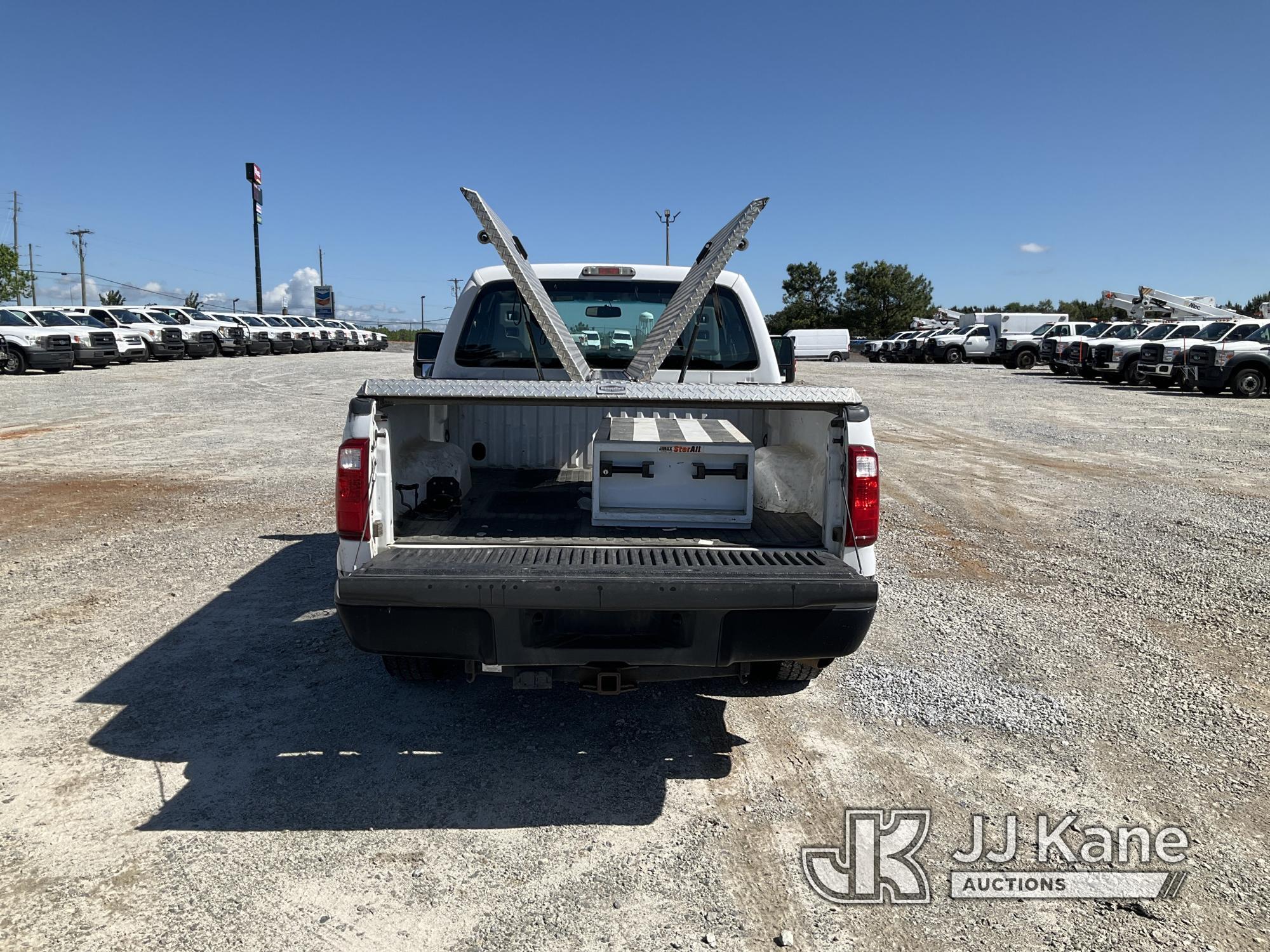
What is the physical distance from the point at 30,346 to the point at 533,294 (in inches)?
910

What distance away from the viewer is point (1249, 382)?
20.8m

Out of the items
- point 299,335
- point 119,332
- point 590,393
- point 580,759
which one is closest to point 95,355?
point 119,332

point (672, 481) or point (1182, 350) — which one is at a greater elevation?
point (1182, 350)

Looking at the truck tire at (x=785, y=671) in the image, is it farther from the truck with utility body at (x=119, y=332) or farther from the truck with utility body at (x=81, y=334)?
the truck with utility body at (x=119, y=332)

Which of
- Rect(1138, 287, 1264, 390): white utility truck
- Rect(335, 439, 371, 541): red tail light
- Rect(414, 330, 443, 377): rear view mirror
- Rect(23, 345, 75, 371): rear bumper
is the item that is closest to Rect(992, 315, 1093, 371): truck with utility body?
Rect(1138, 287, 1264, 390): white utility truck

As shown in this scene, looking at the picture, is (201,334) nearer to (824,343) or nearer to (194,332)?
(194,332)

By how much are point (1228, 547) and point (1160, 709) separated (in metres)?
3.67

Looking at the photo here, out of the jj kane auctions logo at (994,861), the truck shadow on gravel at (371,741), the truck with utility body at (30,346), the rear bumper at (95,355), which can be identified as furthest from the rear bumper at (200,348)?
the jj kane auctions logo at (994,861)

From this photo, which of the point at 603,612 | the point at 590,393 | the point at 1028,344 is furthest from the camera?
the point at 1028,344

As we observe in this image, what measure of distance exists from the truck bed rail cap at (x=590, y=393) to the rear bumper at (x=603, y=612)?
586 mm

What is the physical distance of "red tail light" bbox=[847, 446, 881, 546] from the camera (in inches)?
127

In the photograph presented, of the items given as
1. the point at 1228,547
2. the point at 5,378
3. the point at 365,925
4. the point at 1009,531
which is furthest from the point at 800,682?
the point at 5,378

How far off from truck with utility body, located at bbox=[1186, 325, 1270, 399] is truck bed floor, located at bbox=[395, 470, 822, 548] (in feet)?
70.8

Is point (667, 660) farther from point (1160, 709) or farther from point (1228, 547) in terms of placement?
point (1228, 547)
